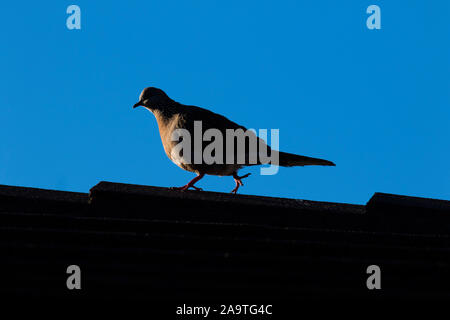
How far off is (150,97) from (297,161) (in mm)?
2411

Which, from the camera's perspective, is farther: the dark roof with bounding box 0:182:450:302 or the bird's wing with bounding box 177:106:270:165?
the bird's wing with bounding box 177:106:270:165

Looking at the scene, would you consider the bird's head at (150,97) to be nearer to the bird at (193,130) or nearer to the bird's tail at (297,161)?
the bird at (193,130)

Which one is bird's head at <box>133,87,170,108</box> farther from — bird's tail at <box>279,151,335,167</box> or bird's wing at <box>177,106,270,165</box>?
bird's tail at <box>279,151,335,167</box>

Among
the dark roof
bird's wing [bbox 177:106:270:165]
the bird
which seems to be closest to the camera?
the dark roof

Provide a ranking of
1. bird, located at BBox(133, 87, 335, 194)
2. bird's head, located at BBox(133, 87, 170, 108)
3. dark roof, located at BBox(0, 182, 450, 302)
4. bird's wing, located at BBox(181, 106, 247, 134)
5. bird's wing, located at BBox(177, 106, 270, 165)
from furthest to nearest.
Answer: bird's head, located at BBox(133, 87, 170, 108) < bird's wing, located at BBox(181, 106, 247, 134) < bird's wing, located at BBox(177, 106, 270, 165) < bird, located at BBox(133, 87, 335, 194) < dark roof, located at BBox(0, 182, 450, 302)

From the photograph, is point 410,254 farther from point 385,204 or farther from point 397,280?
point 385,204

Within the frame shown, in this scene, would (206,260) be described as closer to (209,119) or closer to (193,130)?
(193,130)

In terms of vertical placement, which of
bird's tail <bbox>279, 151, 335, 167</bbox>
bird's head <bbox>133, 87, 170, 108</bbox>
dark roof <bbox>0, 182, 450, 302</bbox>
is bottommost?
dark roof <bbox>0, 182, 450, 302</bbox>

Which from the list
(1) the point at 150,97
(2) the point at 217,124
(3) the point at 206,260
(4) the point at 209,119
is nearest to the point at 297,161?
(2) the point at 217,124

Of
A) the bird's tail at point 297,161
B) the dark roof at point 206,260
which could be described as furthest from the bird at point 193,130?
the dark roof at point 206,260

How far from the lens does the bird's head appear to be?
7.11 m

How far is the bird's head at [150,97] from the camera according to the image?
7109 mm

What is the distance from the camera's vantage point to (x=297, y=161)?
5707mm

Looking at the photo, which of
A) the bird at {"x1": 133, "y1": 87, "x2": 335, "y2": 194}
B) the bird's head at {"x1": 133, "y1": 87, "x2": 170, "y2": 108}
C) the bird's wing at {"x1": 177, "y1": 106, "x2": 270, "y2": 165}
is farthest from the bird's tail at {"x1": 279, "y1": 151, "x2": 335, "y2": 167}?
the bird's head at {"x1": 133, "y1": 87, "x2": 170, "y2": 108}
